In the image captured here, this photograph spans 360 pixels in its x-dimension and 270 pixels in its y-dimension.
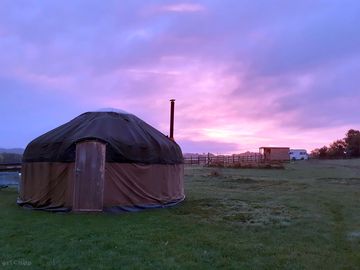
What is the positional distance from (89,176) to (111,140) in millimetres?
1321

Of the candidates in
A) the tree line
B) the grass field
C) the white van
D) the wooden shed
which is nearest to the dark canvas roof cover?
the grass field

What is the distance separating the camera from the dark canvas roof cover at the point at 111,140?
1441 centimetres

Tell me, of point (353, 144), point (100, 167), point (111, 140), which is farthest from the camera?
point (353, 144)

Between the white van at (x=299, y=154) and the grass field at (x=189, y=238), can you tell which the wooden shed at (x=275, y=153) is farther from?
the grass field at (x=189, y=238)

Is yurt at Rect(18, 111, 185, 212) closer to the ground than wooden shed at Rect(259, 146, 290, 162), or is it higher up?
closer to the ground

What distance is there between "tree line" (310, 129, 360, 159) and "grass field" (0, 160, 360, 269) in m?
78.1

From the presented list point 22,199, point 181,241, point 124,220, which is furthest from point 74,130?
point 181,241

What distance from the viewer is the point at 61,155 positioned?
572 inches

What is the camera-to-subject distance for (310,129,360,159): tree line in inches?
3499

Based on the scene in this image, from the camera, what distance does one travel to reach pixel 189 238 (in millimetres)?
9781

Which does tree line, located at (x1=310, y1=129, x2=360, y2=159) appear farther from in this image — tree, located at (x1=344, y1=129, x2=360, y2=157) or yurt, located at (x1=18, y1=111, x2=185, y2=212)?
yurt, located at (x1=18, y1=111, x2=185, y2=212)


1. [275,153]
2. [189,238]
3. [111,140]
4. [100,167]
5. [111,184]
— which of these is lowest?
[189,238]

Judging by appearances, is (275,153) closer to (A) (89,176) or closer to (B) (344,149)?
(B) (344,149)

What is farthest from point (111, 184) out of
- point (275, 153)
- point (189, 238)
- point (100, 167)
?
point (275, 153)
